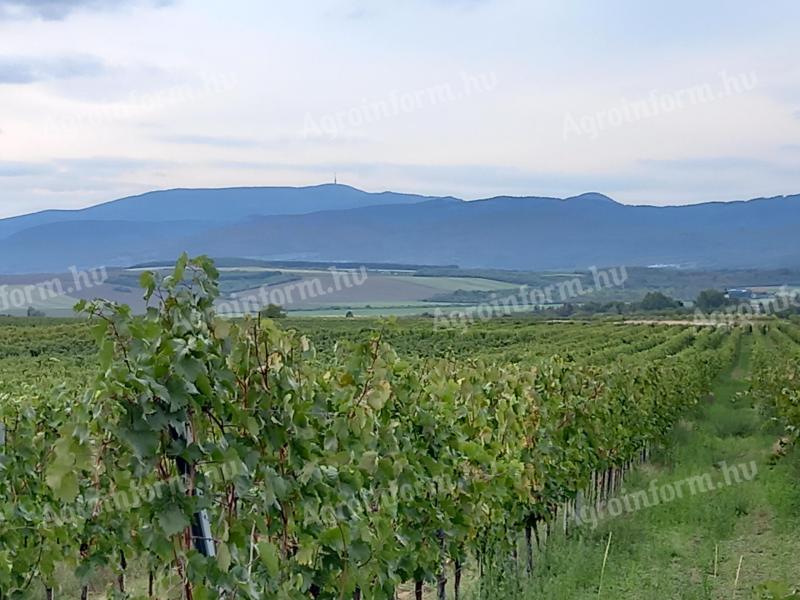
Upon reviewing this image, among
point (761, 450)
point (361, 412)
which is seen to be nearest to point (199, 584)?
point (361, 412)

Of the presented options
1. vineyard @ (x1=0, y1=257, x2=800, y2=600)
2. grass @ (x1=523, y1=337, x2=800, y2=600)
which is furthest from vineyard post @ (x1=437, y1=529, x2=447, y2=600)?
grass @ (x1=523, y1=337, x2=800, y2=600)

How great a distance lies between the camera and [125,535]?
365cm

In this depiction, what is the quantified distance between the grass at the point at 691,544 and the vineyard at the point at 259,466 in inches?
21.2

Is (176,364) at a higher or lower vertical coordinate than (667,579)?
higher

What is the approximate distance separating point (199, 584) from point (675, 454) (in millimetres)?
13270

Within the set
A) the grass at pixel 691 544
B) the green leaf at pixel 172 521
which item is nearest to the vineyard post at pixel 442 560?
the grass at pixel 691 544

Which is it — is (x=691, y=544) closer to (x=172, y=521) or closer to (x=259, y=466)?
(x=259, y=466)

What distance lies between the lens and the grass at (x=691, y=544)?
23.8ft

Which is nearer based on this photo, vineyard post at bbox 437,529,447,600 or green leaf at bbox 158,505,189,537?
green leaf at bbox 158,505,189,537

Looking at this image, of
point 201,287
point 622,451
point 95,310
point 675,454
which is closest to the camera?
point 95,310

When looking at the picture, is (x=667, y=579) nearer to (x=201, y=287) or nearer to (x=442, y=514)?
(x=442, y=514)

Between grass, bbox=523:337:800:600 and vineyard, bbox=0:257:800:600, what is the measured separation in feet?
1.77

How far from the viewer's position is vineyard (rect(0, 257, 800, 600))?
2.49 metres

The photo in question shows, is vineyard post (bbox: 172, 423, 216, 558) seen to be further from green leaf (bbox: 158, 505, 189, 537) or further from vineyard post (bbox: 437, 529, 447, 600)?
vineyard post (bbox: 437, 529, 447, 600)
